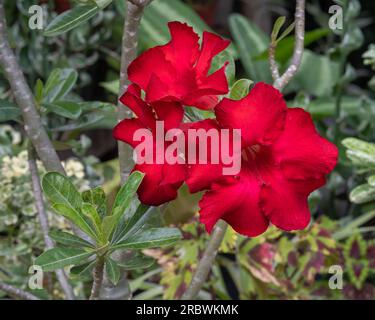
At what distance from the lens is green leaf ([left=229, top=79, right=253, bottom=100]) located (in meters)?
0.64

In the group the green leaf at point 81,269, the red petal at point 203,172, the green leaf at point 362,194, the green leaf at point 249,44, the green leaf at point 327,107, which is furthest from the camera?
the green leaf at point 249,44

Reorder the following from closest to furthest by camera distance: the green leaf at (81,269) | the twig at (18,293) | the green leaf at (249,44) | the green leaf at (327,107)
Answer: the green leaf at (81,269)
the twig at (18,293)
the green leaf at (327,107)
the green leaf at (249,44)

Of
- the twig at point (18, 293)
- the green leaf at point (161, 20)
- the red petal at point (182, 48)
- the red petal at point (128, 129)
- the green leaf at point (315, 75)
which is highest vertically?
the green leaf at point (161, 20)

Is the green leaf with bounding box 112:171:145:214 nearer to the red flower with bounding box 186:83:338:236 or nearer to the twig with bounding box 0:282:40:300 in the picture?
the red flower with bounding box 186:83:338:236

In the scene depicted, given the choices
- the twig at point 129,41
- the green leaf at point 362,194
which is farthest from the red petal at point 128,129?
the green leaf at point 362,194

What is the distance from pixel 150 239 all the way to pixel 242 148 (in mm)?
130

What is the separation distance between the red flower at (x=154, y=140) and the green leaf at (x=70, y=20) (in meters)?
Result: 0.12

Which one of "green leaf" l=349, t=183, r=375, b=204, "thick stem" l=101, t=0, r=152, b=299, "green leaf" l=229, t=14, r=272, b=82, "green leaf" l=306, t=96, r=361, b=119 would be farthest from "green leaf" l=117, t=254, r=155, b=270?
"green leaf" l=229, t=14, r=272, b=82

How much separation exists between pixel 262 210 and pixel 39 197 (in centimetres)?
38

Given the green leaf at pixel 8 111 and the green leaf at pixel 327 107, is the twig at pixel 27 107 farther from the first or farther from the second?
the green leaf at pixel 327 107

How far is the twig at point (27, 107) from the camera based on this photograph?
75 cm

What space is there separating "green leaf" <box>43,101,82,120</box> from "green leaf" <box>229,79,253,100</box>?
0.83ft

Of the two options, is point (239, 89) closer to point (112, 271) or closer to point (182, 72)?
point (182, 72)
